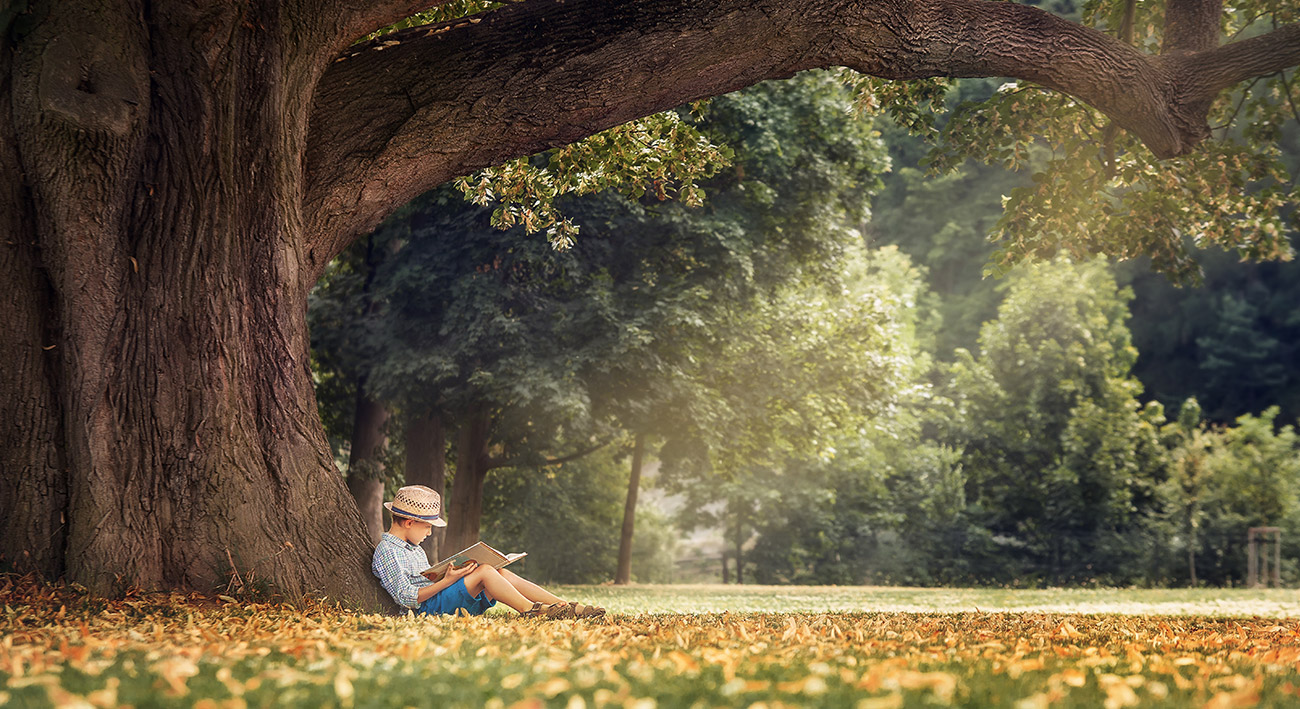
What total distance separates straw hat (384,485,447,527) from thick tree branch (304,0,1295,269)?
175 centimetres

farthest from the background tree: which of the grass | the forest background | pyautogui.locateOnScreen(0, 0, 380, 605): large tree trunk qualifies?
pyautogui.locateOnScreen(0, 0, 380, 605): large tree trunk

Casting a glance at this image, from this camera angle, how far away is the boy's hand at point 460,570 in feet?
20.5

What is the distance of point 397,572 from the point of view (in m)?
6.19

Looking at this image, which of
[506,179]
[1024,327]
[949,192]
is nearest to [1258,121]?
[506,179]

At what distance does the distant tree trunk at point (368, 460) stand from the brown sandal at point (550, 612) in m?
10.6

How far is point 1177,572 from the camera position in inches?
954

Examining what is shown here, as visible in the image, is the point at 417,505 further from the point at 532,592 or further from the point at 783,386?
the point at 783,386

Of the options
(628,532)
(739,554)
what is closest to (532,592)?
(628,532)

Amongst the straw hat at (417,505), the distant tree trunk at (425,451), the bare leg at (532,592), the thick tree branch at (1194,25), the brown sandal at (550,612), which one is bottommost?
the brown sandal at (550,612)

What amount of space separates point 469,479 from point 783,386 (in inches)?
259

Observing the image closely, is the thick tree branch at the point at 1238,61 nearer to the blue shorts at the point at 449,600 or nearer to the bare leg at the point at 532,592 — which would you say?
the bare leg at the point at 532,592

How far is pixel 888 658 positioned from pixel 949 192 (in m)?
44.7

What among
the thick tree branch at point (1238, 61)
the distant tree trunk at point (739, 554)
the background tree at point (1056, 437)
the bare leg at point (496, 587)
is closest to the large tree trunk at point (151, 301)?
the bare leg at point (496, 587)

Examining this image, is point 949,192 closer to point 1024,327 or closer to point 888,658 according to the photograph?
point 1024,327
